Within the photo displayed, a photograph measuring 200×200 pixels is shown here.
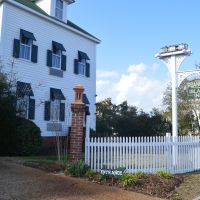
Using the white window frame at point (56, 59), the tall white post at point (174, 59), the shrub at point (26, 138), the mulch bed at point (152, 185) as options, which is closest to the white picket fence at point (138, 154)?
the mulch bed at point (152, 185)

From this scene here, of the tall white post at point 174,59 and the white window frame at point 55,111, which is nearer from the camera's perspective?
the tall white post at point 174,59

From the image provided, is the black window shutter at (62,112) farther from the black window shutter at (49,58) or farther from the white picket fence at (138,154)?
the white picket fence at (138,154)

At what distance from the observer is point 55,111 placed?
79.3ft

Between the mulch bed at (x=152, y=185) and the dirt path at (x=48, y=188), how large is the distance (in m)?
0.50

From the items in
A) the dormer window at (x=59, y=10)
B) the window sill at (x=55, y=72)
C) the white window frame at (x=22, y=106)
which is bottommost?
the white window frame at (x=22, y=106)

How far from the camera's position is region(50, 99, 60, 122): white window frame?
23938mm

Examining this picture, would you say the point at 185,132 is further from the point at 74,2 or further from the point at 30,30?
the point at 30,30

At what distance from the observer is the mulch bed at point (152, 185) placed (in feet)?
32.5

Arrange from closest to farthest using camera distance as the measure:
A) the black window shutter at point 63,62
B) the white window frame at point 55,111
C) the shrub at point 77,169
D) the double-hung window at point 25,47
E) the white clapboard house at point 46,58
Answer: the shrub at point 77,169 → the white clapboard house at point 46,58 → the double-hung window at point 25,47 → the white window frame at point 55,111 → the black window shutter at point 63,62

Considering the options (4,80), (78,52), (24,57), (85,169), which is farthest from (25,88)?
(85,169)

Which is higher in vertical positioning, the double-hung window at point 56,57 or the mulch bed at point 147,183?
the double-hung window at point 56,57

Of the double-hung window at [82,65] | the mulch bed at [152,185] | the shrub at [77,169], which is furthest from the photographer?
the double-hung window at [82,65]

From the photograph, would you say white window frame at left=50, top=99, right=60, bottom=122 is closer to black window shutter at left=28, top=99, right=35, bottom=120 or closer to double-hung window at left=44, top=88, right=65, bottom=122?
double-hung window at left=44, top=88, right=65, bottom=122

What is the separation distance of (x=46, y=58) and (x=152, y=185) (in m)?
15.1
